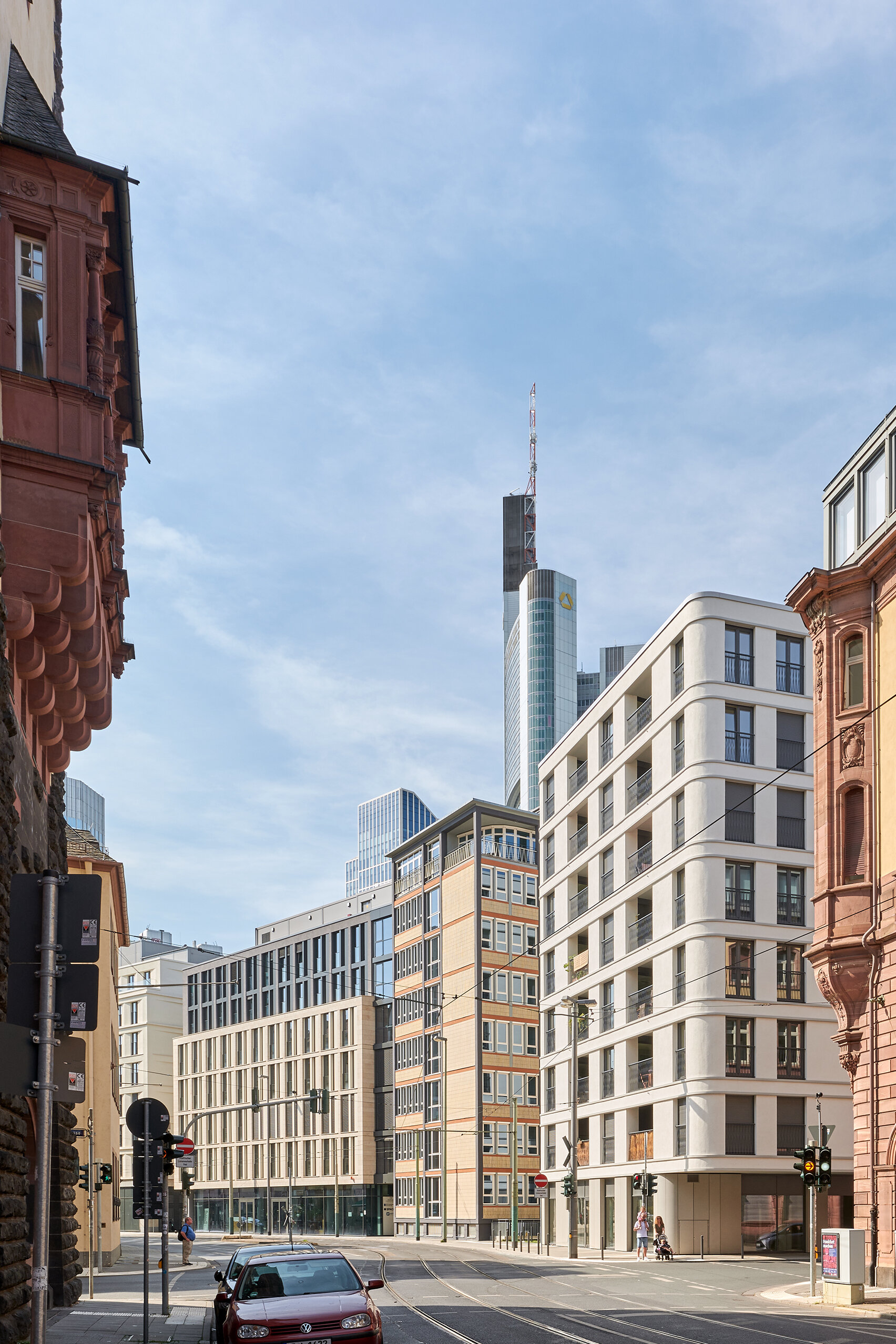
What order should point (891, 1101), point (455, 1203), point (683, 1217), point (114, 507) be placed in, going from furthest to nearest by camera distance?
point (455, 1203)
point (683, 1217)
point (891, 1101)
point (114, 507)

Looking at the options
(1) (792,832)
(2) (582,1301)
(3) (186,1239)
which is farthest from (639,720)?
(2) (582,1301)

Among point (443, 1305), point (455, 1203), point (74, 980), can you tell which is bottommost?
point (455, 1203)

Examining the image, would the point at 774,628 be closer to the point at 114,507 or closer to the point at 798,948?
the point at 798,948

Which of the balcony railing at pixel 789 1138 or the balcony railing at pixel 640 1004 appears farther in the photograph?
the balcony railing at pixel 640 1004

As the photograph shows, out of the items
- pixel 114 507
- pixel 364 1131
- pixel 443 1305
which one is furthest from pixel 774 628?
pixel 364 1131

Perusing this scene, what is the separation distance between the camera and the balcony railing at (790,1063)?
2157 inches

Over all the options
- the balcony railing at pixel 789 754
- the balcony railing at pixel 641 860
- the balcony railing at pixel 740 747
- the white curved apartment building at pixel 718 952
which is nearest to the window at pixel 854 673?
the white curved apartment building at pixel 718 952

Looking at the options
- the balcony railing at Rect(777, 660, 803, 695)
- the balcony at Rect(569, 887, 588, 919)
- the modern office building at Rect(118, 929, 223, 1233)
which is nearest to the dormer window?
the balcony railing at Rect(777, 660, 803, 695)

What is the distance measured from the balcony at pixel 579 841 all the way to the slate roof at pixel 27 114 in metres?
54.3

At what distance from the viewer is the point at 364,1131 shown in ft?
348

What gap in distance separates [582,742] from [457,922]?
23.1 meters

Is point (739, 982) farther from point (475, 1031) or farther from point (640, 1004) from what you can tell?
point (475, 1031)

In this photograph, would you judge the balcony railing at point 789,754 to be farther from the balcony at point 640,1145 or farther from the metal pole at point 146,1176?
the metal pole at point 146,1176

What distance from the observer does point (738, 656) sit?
57719 mm
